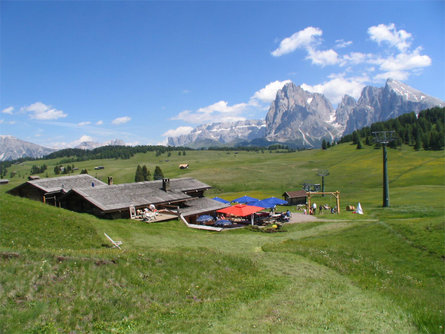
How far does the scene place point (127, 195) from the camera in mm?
44156

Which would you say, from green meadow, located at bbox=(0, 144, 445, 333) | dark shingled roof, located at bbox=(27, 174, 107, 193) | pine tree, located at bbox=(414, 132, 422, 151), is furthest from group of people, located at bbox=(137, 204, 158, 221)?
pine tree, located at bbox=(414, 132, 422, 151)

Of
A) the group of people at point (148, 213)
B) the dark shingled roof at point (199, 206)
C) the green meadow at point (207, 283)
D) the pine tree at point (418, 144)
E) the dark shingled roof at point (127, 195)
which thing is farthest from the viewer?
the pine tree at point (418, 144)

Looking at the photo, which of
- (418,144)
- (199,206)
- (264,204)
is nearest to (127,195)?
(199,206)

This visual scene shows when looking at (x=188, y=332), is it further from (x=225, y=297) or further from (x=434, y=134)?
(x=434, y=134)

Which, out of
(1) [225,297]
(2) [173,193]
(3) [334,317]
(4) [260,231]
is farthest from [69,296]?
(2) [173,193]

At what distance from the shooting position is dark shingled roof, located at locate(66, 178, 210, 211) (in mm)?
39625

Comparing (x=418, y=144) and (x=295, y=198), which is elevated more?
(x=418, y=144)

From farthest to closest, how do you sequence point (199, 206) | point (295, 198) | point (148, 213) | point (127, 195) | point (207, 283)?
point (295, 198) → point (199, 206) → point (127, 195) → point (148, 213) → point (207, 283)

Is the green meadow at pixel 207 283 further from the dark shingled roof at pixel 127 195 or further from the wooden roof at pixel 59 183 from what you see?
the wooden roof at pixel 59 183

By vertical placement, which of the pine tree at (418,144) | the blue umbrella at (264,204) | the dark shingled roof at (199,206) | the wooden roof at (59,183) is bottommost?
the blue umbrella at (264,204)

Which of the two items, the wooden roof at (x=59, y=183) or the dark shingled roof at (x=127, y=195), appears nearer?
the dark shingled roof at (x=127, y=195)

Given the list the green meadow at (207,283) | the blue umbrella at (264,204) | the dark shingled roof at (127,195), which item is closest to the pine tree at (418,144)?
the blue umbrella at (264,204)

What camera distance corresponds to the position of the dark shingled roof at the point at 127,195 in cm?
3962

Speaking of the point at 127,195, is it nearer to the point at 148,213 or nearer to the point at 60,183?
the point at 148,213
